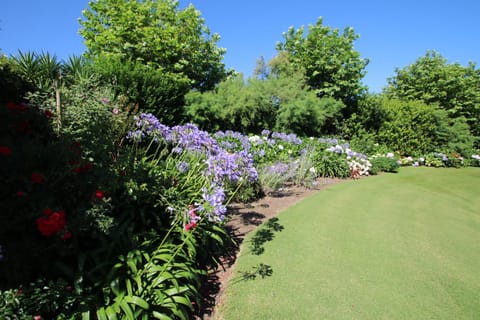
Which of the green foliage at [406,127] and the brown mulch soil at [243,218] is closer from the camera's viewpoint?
the brown mulch soil at [243,218]

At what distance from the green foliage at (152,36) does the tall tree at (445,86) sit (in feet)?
45.2

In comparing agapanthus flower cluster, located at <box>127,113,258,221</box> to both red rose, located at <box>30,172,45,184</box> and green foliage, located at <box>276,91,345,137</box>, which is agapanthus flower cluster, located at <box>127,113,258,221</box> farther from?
green foliage, located at <box>276,91,345,137</box>

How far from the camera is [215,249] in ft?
10.5

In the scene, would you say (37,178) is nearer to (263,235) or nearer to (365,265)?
(263,235)

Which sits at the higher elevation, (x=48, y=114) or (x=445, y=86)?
(x=445, y=86)

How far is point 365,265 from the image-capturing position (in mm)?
2984

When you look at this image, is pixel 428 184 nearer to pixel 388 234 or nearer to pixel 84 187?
pixel 388 234

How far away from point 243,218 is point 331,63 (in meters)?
9.97

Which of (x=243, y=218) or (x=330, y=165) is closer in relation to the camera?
(x=243, y=218)

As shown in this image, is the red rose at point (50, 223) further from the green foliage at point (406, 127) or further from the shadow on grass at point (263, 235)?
the green foliage at point (406, 127)

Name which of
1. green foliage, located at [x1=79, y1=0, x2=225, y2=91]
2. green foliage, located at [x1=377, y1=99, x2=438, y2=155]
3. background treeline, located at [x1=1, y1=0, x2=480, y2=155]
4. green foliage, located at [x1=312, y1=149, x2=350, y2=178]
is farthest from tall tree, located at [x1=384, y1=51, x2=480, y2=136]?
green foliage, located at [x1=79, y1=0, x2=225, y2=91]

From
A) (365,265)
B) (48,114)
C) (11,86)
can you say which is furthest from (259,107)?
(48,114)

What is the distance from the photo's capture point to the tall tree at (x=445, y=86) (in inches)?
631

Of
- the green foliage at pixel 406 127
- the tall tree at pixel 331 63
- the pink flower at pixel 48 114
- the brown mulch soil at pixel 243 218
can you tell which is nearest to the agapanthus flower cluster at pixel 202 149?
the brown mulch soil at pixel 243 218
